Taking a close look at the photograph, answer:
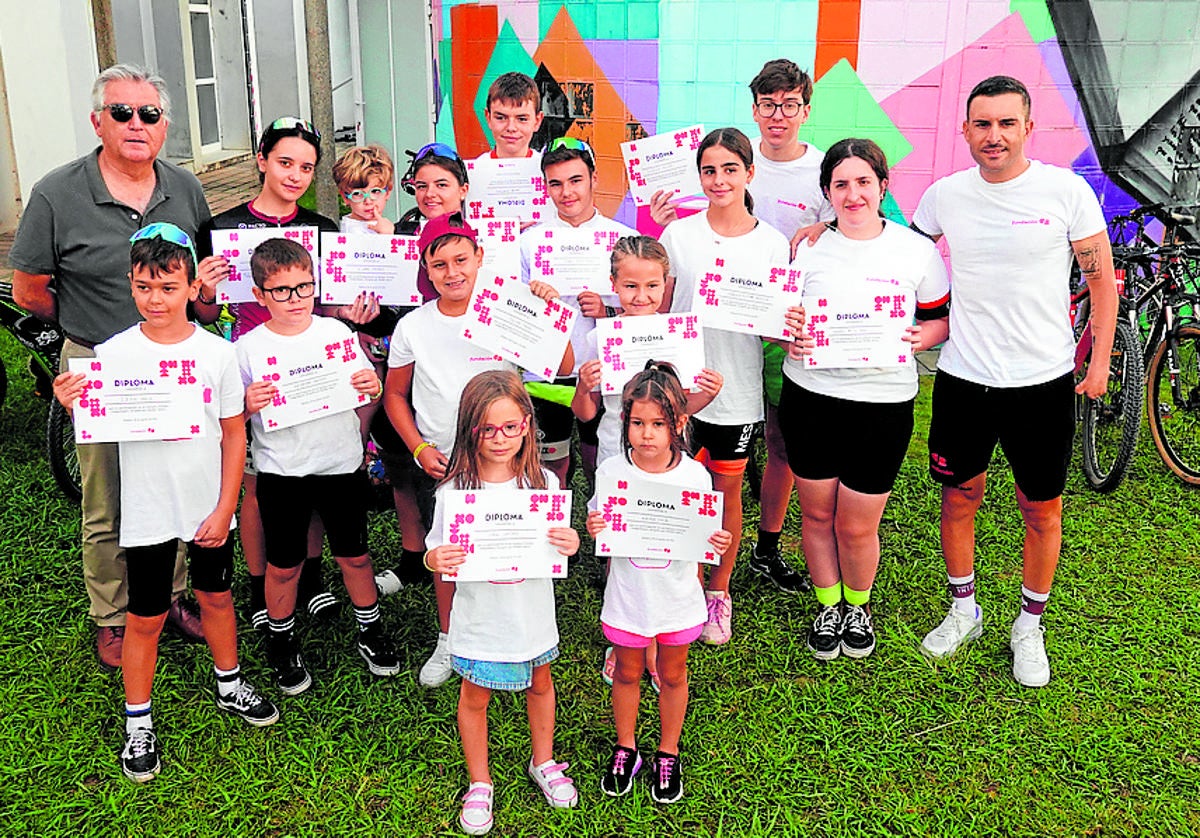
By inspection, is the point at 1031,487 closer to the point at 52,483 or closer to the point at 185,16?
the point at 52,483

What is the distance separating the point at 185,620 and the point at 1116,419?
4.73 meters

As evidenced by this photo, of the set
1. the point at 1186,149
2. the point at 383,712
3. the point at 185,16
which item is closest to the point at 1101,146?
the point at 1186,149

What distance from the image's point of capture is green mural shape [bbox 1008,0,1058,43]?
6.38 meters

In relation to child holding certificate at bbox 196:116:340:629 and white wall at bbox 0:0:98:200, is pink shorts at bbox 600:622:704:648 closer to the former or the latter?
child holding certificate at bbox 196:116:340:629

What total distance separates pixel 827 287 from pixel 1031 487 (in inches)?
39.5

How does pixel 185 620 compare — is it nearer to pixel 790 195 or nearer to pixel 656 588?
pixel 656 588

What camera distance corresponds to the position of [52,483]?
542cm

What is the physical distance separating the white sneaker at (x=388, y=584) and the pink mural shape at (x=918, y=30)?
4.36m

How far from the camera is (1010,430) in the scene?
356 cm

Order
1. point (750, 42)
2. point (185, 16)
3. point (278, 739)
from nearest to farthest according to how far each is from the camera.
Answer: point (278, 739), point (750, 42), point (185, 16)

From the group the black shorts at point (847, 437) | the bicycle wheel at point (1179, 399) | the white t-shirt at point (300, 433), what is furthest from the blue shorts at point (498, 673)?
the bicycle wheel at point (1179, 399)

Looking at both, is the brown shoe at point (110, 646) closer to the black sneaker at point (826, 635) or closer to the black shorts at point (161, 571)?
the black shorts at point (161, 571)

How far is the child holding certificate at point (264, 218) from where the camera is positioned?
368 cm

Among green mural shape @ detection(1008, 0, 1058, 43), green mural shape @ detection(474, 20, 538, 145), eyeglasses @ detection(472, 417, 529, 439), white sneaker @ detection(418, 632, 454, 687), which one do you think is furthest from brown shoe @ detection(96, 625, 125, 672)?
green mural shape @ detection(1008, 0, 1058, 43)
